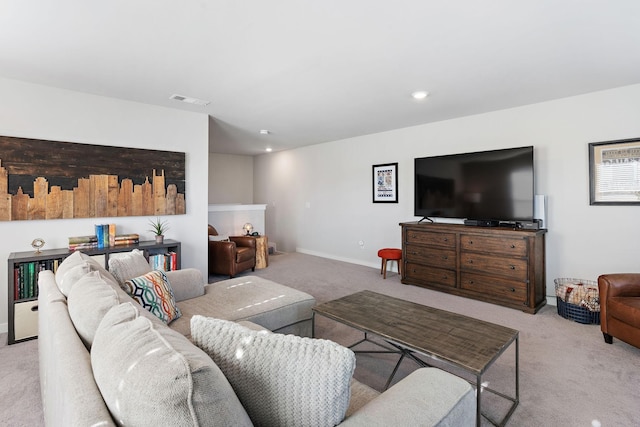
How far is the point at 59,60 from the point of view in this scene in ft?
8.48

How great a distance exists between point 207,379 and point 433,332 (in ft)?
5.07

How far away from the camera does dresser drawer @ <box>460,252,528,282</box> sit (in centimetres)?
345

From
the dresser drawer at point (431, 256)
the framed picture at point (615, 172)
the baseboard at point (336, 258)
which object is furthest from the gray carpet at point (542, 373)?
the baseboard at point (336, 258)

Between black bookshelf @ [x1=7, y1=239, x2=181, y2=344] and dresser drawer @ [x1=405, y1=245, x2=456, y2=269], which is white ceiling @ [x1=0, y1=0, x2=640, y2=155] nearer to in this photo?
black bookshelf @ [x1=7, y1=239, x2=181, y2=344]

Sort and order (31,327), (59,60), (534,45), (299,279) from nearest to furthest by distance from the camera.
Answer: (534,45), (59,60), (31,327), (299,279)

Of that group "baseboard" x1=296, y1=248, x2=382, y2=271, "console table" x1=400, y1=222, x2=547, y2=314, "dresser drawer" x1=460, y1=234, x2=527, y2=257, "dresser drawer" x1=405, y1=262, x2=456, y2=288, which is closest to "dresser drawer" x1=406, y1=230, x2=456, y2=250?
"console table" x1=400, y1=222, x2=547, y2=314

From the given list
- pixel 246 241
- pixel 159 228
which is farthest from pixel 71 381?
pixel 246 241

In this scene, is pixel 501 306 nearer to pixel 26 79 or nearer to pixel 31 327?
pixel 31 327

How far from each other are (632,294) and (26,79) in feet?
18.2

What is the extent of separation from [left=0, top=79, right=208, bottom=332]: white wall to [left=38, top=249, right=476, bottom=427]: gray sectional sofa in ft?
8.05

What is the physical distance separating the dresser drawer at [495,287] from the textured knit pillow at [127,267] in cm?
340

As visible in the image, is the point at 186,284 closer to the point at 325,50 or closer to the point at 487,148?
the point at 325,50

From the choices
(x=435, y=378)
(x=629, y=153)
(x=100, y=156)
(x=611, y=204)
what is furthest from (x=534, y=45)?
(x=100, y=156)

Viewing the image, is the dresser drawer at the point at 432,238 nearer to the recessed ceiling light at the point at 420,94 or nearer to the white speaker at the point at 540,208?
the white speaker at the point at 540,208
